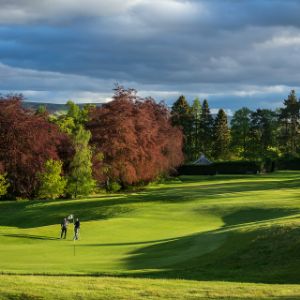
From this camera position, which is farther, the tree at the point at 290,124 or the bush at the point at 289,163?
the tree at the point at 290,124

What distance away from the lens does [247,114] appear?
13838cm

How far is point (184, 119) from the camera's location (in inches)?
5285

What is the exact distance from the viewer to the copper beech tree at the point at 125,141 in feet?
253

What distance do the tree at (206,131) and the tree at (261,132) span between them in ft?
31.8

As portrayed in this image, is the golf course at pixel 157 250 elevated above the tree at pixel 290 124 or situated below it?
below

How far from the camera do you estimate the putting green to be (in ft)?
73.8

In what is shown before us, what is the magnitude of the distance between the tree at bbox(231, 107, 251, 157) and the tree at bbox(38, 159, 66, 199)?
77.3 m

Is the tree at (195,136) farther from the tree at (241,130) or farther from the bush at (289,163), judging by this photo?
the bush at (289,163)

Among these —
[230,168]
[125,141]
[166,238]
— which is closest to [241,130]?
[230,168]

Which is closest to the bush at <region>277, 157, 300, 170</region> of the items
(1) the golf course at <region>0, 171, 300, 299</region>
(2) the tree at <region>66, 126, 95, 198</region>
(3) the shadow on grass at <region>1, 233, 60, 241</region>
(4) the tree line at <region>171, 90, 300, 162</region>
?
(4) the tree line at <region>171, 90, 300, 162</region>

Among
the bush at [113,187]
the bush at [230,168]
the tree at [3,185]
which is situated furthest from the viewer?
the bush at [230,168]

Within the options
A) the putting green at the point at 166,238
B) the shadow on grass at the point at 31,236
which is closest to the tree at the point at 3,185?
the putting green at the point at 166,238

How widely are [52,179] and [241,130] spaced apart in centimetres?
8148

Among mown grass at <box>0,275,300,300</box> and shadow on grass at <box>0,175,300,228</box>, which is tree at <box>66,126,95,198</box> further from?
mown grass at <box>0,275,300,300</box>
